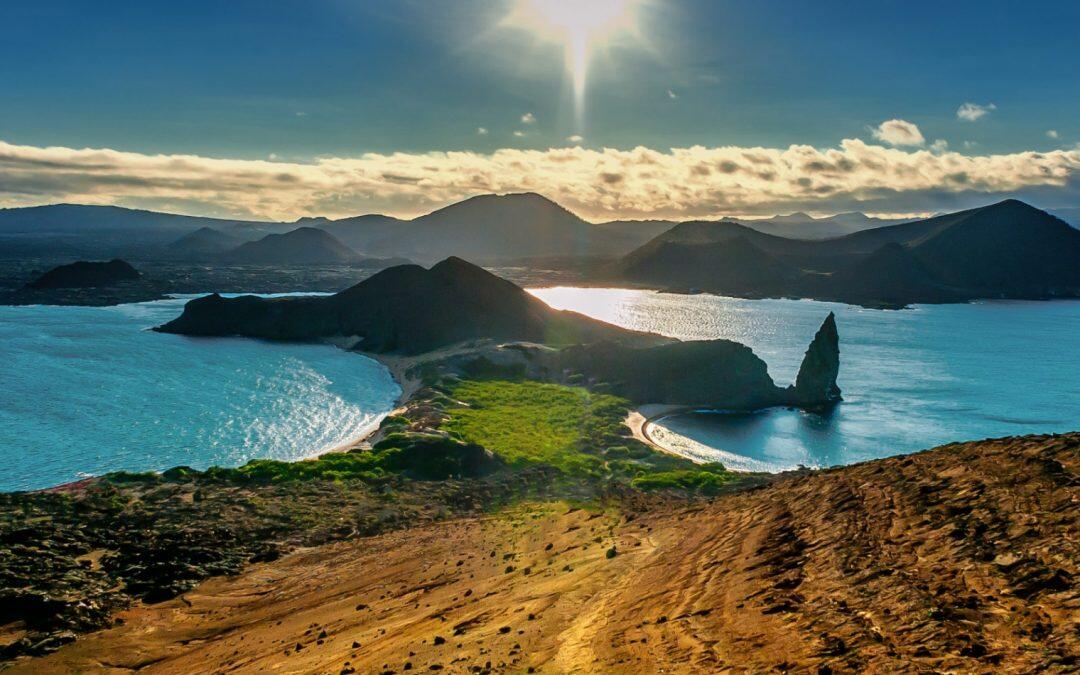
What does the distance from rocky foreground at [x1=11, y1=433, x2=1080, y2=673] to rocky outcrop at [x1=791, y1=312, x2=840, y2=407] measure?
61811 mm

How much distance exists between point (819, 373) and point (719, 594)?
76.8 m

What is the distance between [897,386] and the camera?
101m

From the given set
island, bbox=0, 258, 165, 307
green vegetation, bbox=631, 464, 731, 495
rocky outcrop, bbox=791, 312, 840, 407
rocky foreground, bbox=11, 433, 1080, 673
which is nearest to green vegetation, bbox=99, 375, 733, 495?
green vegetation, bbox=631, 464, 731, 495

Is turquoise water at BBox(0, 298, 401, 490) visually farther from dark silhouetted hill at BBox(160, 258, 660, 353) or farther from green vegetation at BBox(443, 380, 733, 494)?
green vegetation at BBox(443, 380, 733, 494)

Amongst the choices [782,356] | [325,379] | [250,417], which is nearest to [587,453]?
[250,417]

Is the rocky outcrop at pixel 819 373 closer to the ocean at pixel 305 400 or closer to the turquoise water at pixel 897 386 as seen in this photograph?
the turquoise water at pixel 897 386

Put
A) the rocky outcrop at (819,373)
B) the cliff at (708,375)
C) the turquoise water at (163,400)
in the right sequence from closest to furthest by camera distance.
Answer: the turquoise water at (163,400), the cliff at (708,375), the rocky outcrop at (819,373)

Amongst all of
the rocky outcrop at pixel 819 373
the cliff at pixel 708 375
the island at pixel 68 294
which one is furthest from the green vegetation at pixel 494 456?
the island at pixel 68 294

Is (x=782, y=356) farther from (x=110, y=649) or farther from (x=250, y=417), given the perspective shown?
(x=110, y=649)

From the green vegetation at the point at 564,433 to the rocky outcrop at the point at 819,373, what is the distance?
26.3 metres

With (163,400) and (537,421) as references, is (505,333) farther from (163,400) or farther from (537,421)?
(163,400)

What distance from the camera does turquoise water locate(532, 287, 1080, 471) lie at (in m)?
69.9

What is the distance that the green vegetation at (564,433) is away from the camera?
161 ft

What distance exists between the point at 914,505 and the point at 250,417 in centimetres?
6848
